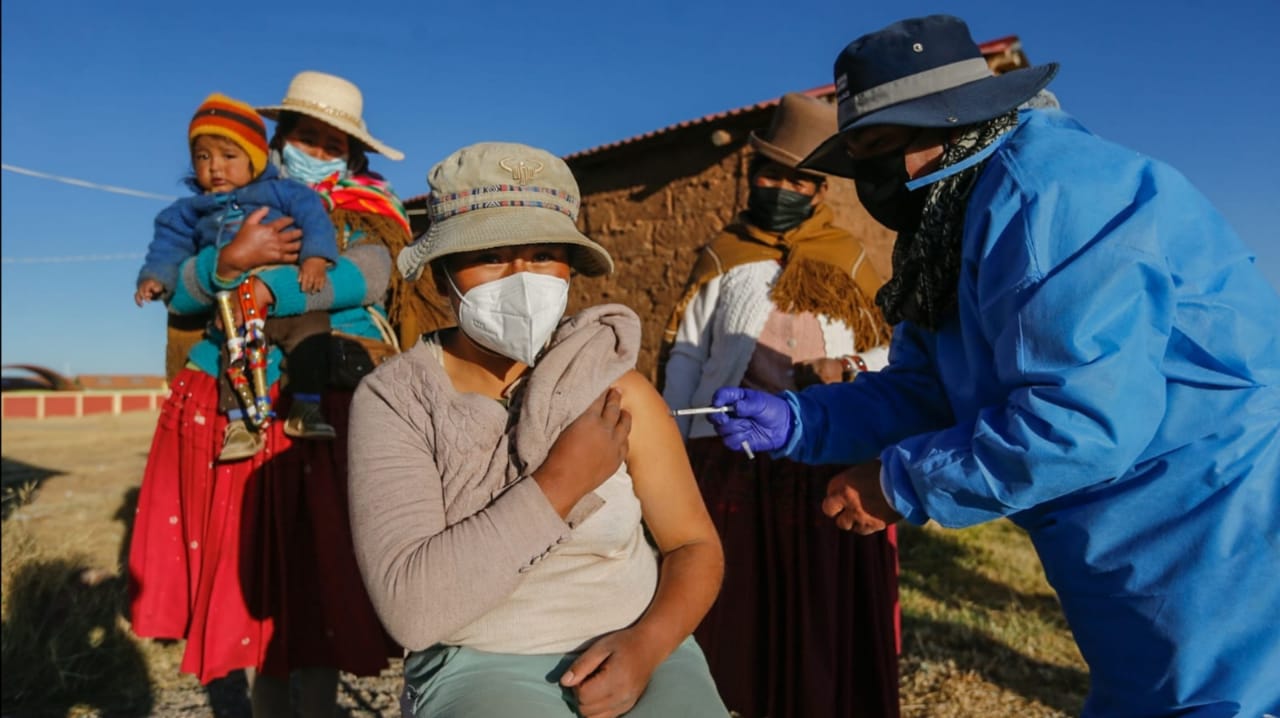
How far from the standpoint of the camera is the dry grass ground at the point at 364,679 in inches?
154

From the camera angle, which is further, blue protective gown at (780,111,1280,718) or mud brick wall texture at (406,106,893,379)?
mud brick wall texture at (406,106,893,379)

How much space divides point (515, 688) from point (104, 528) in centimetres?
713

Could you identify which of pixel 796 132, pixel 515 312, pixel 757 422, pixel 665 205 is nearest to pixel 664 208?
pixel 665 205

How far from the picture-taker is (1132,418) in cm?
136

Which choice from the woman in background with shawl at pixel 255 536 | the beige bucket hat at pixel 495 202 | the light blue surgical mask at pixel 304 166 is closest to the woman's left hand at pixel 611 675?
the beige bucket hat at pixel 495 202

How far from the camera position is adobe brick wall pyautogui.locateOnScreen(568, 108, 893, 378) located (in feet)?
23.9

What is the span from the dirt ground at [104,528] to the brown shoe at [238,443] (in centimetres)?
175

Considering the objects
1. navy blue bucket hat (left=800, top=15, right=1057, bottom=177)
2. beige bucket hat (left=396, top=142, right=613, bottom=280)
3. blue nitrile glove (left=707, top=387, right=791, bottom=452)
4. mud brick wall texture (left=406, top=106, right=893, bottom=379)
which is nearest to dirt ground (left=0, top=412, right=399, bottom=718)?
blue nitrile glove (left=707, top=387, right=791, bottom=452)

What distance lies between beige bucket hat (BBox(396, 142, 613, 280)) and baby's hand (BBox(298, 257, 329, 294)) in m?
0.98

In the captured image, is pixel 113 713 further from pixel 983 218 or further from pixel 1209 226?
pixel 1209 226

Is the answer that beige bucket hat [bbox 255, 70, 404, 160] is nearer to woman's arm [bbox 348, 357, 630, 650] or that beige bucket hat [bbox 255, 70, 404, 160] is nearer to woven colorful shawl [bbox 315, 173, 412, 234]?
woven colorful shawl [bbox 315, 173, 412, 234]

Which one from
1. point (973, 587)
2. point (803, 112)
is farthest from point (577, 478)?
point (973, 587)

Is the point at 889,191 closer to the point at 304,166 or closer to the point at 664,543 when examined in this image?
the point at 664,543

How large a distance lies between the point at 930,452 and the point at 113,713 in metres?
4.02
